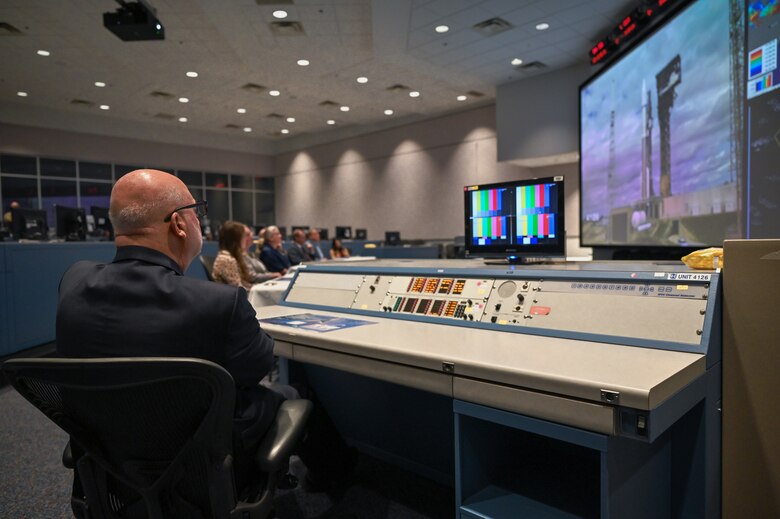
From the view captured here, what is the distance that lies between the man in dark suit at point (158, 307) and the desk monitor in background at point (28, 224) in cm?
505

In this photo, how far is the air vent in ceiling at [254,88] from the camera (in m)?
7.91

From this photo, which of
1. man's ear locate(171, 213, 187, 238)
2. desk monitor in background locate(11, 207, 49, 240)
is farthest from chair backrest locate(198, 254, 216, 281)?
man's ear locate(171, 213, 187, 238)

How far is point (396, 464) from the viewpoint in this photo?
2115mm

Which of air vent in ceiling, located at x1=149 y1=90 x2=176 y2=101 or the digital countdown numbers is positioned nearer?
the digital countdown numbers

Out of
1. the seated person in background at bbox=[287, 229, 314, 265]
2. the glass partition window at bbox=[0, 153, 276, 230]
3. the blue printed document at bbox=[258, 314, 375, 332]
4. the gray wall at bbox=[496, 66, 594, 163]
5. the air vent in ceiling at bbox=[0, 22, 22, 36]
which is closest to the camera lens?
the blue printed document at bbox=[258, 314, 375, 332]

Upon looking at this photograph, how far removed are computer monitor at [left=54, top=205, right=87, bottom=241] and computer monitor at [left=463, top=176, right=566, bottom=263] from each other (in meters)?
5.01

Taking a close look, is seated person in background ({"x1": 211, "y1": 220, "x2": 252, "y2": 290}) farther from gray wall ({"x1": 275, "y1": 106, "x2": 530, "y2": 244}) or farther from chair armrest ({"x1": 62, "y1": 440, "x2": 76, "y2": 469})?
gray wall ({"x1": 275, "y1": 106, "x2": 530, "y2": 244})

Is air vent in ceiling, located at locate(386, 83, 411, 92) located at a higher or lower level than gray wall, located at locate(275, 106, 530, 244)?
higher

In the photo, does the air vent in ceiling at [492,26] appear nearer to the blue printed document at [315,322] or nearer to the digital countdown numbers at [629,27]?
the digital countdown numbers at [629,27]

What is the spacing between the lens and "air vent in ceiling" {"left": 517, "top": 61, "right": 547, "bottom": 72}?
6.66 metres

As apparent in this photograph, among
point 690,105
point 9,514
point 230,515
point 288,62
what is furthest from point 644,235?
point 288,62

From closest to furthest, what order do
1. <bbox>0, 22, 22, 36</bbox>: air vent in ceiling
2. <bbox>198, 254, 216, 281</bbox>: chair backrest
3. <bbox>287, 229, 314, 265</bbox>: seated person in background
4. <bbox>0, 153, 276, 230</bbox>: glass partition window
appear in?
<bbox>198, 254, 216, 281</bbox>: chair backrest → <bbox>0, 22, 22, 36</bbox>: air vent in ceiling → <bbox>287, 229, 314, 265</bbox>: seated person in background → <bbox>0, 153, 276, 230</bbox>: glass partition window

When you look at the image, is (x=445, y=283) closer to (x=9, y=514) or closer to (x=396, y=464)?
(x=396, y=464)

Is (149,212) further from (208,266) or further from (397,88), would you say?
(397,88)
